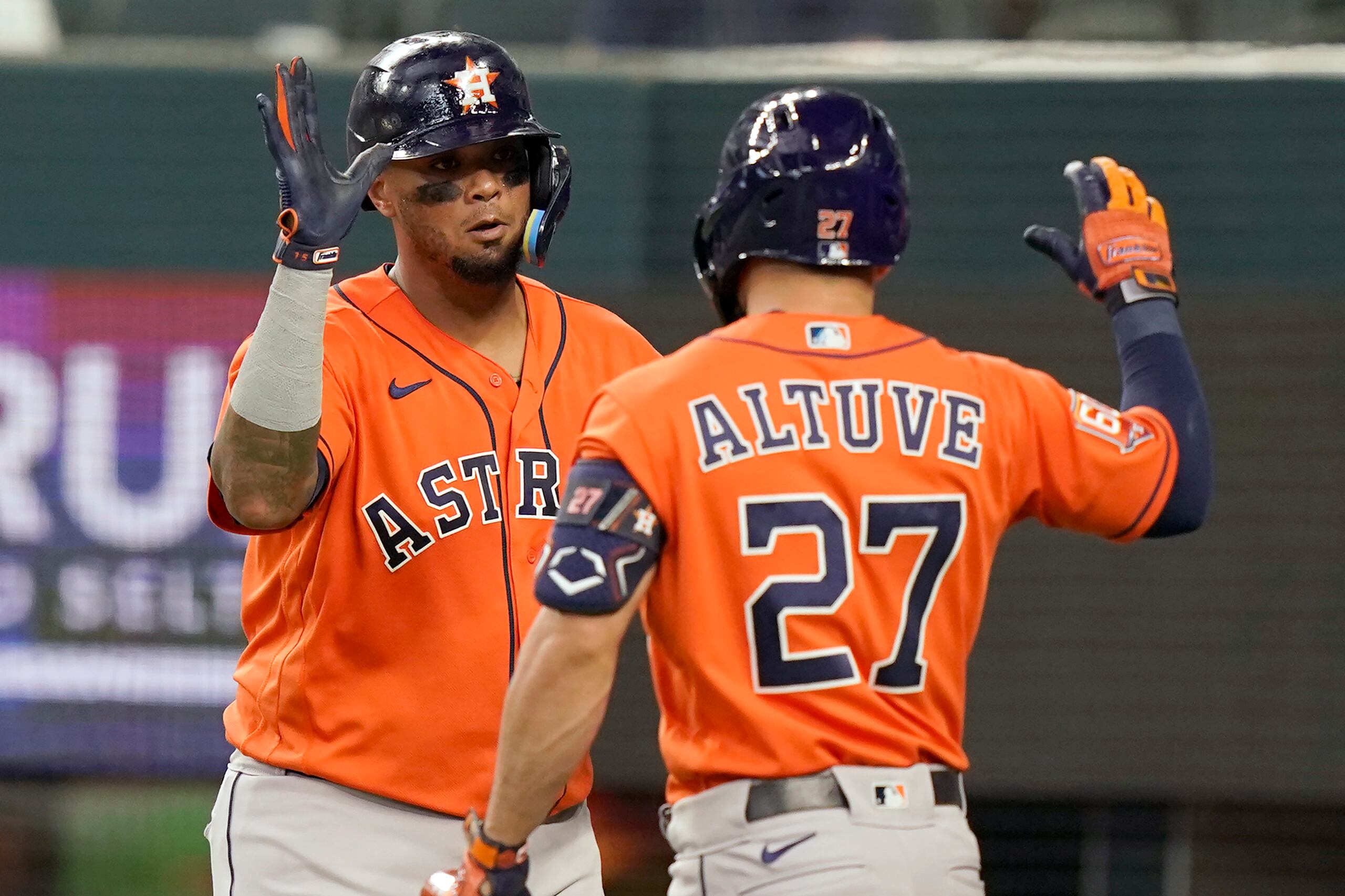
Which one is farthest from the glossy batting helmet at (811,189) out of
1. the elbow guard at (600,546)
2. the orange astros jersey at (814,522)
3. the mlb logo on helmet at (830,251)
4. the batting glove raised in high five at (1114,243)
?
the elbow guard at (600,546)

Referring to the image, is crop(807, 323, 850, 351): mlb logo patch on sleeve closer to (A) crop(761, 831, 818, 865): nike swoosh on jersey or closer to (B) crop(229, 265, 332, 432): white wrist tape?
(A) crop(761, 831, 818, 865): nike swoosh on jersey

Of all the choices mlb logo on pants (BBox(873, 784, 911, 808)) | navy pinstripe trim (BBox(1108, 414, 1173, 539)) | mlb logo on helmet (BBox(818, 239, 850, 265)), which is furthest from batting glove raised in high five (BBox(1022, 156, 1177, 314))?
mlb logo on pants (BBox(873, 784, 911, 808))

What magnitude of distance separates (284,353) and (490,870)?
31.4 inches

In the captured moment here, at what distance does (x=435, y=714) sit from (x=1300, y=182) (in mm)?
3845

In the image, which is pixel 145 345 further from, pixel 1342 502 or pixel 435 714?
pixel 1342 502

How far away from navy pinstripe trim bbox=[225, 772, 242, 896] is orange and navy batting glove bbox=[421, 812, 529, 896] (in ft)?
2.40

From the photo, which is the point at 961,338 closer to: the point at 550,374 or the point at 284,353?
the point at 550,374

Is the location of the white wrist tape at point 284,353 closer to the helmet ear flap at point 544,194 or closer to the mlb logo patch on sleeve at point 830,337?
the helmet ear flap at point 544,194

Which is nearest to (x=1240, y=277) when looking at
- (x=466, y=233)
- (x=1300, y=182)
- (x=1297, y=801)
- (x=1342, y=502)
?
(x=1300, y=182)

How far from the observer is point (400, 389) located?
111 inches

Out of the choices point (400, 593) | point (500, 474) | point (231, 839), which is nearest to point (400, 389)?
point (500, 474)

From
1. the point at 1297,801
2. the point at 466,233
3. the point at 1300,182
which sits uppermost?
the point at 1300,182

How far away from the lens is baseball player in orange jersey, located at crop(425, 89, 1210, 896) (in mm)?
2127

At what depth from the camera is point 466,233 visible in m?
2.87
